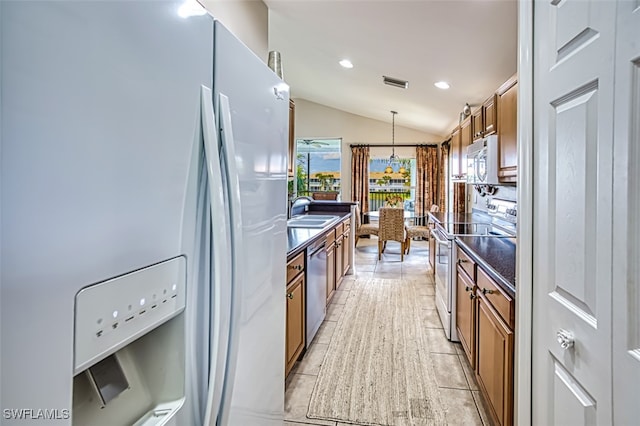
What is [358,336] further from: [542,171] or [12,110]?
[12,110]

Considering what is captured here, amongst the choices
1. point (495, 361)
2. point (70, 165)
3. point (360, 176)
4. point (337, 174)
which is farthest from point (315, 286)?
point (337, 174)

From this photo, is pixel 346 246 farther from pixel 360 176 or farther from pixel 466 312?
pixel 360 176

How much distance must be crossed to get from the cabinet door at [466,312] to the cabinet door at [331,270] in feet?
4.01

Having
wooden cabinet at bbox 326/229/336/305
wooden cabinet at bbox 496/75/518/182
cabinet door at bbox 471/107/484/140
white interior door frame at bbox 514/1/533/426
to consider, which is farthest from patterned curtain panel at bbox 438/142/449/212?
white interior door frame at bbox 514/1/533/426

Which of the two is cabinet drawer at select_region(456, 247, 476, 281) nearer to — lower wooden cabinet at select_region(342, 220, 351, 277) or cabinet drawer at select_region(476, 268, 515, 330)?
cabinet drawer at select_region(476, 268, 515, 330)

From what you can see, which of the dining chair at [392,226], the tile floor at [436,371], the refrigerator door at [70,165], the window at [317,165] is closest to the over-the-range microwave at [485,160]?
the tile floor at [436,371]

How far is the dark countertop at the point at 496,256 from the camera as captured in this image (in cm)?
157

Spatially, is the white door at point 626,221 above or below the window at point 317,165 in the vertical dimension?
below

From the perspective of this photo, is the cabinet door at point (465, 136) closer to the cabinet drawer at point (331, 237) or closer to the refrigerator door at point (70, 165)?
the cabinet drawer at point (331, 237)

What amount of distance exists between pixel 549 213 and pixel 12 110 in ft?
4.10

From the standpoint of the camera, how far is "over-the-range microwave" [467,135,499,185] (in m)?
2.96

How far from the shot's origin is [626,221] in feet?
2.45

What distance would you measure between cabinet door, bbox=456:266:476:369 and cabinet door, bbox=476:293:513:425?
125 millimetres

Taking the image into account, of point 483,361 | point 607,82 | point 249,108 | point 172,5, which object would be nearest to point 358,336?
point 483,361
